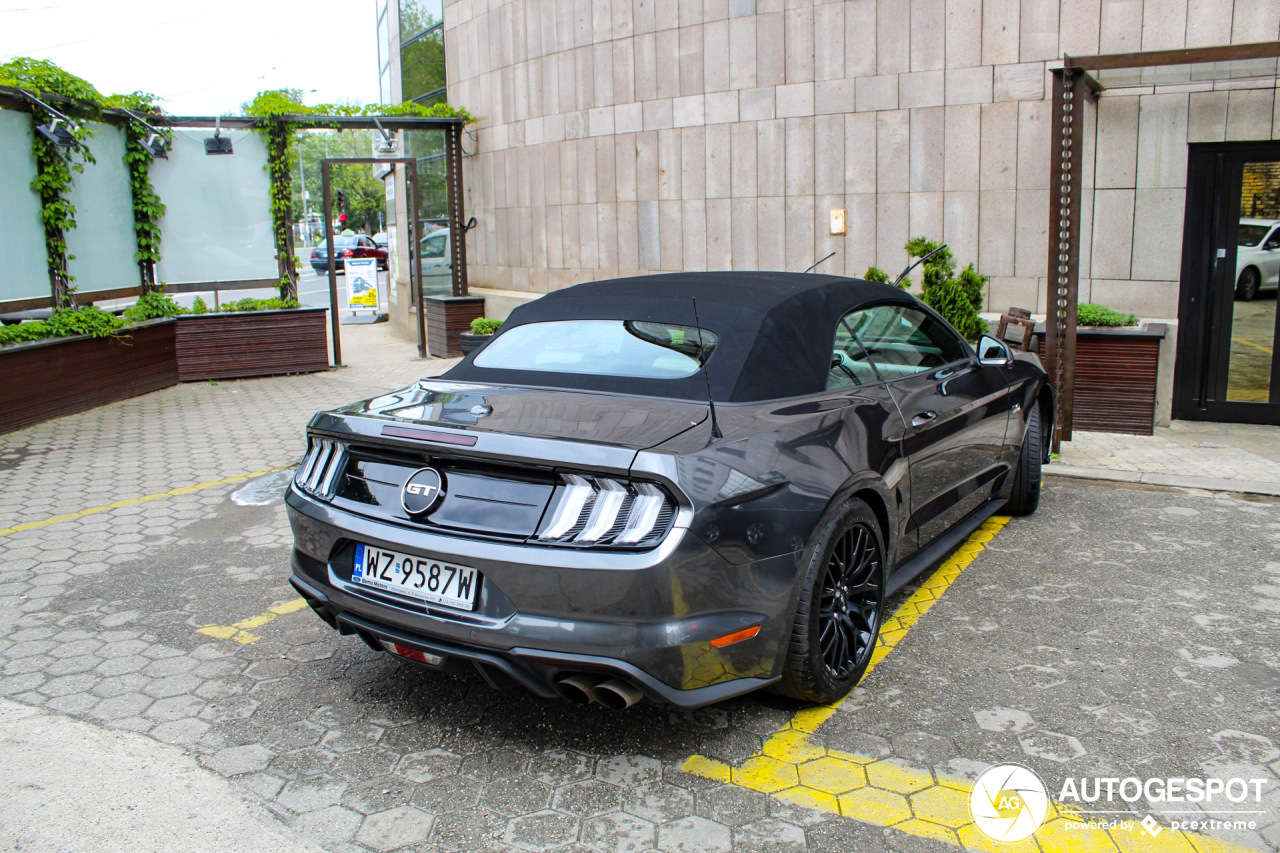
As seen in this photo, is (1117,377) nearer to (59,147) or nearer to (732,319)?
(732,319)

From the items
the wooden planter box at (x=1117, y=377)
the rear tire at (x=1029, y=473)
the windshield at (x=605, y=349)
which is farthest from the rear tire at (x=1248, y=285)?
the windshield at (x=605, y=349)

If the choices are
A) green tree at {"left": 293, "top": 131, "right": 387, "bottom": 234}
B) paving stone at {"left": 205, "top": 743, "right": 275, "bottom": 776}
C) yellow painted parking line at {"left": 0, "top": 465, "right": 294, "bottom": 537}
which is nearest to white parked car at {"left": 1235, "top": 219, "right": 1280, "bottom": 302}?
yellow painted parking line at {"left": 0, "top": 465, "right": 294, "bottom": 537}

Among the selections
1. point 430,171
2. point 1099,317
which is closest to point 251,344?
point 430,171

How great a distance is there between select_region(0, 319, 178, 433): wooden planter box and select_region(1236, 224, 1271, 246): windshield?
34.6 ft

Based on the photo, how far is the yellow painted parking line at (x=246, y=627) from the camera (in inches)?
174

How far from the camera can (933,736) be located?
3432 millimetres

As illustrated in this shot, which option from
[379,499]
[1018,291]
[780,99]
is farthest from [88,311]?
[1018,291]

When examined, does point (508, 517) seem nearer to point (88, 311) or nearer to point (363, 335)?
point (88, 311)

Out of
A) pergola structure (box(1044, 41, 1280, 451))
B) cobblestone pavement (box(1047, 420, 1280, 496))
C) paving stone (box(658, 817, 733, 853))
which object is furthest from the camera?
pergola structure (box(1044, 41, 1280, 451))

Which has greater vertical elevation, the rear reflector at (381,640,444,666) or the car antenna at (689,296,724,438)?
the car antenna at (689,296,724,438)

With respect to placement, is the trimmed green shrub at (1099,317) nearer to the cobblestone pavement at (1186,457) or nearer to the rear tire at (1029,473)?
the cobblestone pavement at (1186,457)

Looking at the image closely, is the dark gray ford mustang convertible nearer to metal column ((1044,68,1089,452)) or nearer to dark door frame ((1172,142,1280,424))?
metal column ((1044,68,1089,452))

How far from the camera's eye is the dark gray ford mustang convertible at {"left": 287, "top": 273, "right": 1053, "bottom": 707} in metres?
2.99

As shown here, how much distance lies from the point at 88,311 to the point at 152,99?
9.48ft
